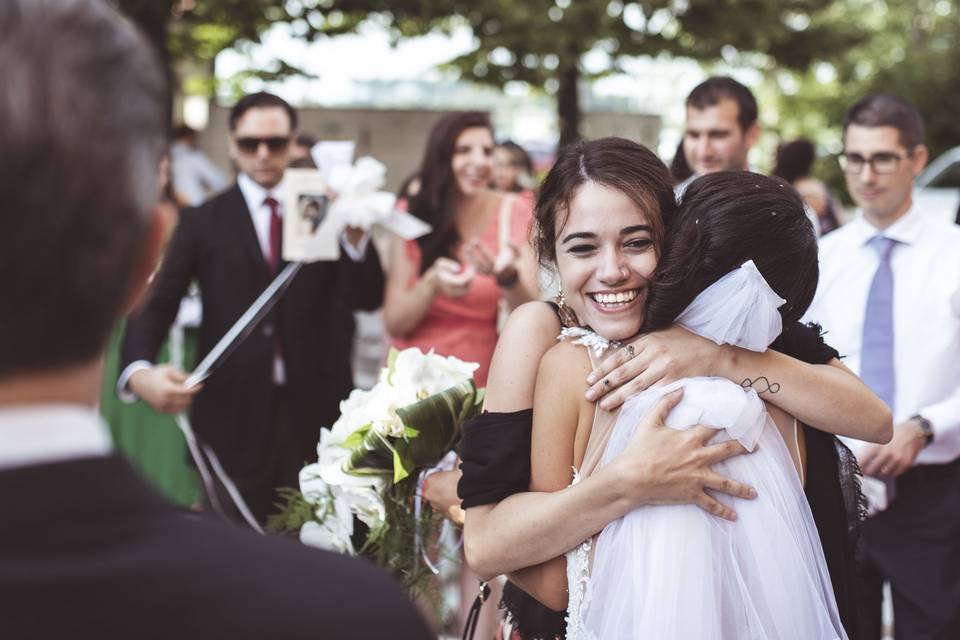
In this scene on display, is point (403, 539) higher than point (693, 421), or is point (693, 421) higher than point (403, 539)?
point (693, 421)

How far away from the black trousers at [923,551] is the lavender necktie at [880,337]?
0.33 metres

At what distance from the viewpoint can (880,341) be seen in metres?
3.87

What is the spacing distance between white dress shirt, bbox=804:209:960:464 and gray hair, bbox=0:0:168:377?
327 cm

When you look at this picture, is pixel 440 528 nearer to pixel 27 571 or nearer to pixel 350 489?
pixel 350 489

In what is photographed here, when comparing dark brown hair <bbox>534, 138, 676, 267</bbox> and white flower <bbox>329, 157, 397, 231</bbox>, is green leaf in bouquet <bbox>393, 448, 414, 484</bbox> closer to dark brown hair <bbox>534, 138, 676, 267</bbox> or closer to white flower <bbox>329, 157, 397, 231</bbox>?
dark brown hair <bbox>534, 138, 676, 267</bbox>

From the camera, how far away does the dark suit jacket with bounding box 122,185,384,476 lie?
4.49 metres

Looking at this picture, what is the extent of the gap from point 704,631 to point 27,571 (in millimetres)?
1361

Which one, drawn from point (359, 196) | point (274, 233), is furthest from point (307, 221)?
point (274, 233)

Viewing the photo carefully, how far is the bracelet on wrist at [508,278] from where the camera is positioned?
168 inches

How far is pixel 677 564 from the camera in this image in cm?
193

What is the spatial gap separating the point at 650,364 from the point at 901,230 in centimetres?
226

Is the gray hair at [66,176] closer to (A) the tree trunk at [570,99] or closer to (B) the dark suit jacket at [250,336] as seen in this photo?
(B) the dark suit jacket at [250,336]

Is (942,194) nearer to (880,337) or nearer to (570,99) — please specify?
(570,99)

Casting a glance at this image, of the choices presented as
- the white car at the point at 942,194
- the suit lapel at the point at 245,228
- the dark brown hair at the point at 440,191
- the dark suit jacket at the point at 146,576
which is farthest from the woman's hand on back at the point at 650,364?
the white car at the point at 942,194
